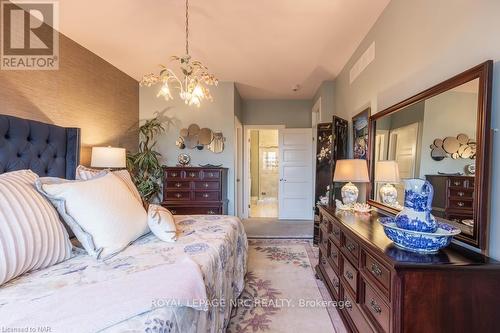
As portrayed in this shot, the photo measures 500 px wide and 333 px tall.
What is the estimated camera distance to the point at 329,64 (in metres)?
3.33

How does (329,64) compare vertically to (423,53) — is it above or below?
above

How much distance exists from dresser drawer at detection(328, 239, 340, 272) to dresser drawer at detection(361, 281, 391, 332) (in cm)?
48

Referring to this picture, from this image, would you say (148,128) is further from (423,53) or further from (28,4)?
(423,53)

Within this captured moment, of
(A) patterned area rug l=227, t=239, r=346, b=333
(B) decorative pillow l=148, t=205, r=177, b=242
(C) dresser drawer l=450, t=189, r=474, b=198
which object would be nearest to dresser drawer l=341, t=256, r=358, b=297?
(A) patterned area rug l=227, t=239, r=346, b=333

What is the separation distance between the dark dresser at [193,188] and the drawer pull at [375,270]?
101 inches

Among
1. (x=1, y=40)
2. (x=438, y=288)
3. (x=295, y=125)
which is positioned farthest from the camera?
(x=295, y=125)

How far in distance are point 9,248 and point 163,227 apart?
776 millimetres

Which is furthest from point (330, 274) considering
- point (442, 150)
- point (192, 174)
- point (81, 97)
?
point (81, 97)

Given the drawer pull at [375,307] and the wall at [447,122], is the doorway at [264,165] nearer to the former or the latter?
the wall at [447,122]

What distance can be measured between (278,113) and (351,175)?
3246 mm

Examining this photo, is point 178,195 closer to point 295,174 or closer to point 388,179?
point 295,174

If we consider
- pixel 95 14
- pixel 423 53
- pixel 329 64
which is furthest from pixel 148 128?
pixel 423 53

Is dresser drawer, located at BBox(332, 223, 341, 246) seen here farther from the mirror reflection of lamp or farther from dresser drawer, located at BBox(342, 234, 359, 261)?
the mirror reflection of lamp

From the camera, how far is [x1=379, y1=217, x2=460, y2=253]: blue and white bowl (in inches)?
44.0
